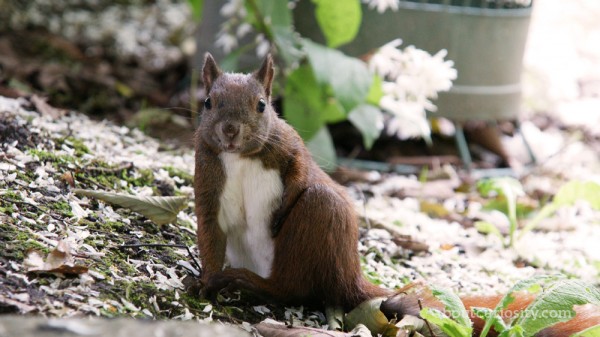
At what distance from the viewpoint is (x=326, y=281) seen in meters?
3.33

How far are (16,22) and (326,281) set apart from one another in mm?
5979

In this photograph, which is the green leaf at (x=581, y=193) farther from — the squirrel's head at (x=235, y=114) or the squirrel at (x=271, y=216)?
the squirrel's head at (x=235, y=114)

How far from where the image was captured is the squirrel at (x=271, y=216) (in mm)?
3258

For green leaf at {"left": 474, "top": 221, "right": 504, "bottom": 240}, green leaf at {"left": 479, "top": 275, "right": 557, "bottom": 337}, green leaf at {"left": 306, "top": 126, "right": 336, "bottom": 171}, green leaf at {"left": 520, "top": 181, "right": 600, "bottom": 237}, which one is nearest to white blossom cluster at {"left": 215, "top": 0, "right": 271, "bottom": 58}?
green leaf at {"left": 306, "top": 126, "right": 336, "bottom": 171}

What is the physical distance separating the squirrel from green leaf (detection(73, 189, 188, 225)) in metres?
0.46

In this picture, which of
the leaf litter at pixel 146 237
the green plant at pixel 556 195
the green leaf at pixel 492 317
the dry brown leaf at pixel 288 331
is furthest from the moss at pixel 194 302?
the green plant at pixel 556 195

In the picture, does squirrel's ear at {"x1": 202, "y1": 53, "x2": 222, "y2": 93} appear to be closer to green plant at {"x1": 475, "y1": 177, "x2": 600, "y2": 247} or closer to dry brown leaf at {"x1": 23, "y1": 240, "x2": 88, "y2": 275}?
dry brown leaf at {"x1": 23, "y1": 240, "x2": 88, "y2": 275}

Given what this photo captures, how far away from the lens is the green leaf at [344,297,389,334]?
3.23 metres

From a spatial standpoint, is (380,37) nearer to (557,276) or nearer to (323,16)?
(323,16)

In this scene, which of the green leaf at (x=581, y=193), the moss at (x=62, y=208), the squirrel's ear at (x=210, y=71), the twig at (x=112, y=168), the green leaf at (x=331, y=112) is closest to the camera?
the squirrel's ear at (x=210, y=71)

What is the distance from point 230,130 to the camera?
3.16 metres

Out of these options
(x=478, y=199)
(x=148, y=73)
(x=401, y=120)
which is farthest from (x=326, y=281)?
(x=148, y=73)

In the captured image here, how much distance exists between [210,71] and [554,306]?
64.0 inches

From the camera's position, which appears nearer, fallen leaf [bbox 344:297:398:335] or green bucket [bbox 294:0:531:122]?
fallen leaf [bbox 344:297:398:335]
